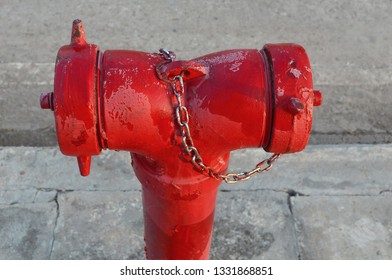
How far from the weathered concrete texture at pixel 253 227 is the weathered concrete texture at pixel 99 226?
40cm

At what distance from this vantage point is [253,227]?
240 centimetres

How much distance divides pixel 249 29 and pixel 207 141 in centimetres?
266

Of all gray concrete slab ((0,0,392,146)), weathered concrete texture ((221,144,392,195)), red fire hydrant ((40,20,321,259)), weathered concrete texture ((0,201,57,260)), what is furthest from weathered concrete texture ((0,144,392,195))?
red fire hydrant ((40,20,321,259))

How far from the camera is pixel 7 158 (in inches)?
107

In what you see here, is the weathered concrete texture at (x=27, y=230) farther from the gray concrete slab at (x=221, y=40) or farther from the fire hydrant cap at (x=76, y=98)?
the fire hydrant cap at (x=76, y=98)

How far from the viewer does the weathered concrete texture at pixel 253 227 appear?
7.54 ft

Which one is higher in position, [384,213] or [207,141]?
[207,141]

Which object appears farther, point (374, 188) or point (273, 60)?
point (374, 188)

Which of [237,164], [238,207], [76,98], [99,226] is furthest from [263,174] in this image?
[76,98]

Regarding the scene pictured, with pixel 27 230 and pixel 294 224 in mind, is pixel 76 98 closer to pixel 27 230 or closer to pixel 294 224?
pixel 27 230

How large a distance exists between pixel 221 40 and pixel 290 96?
2.54 meters
